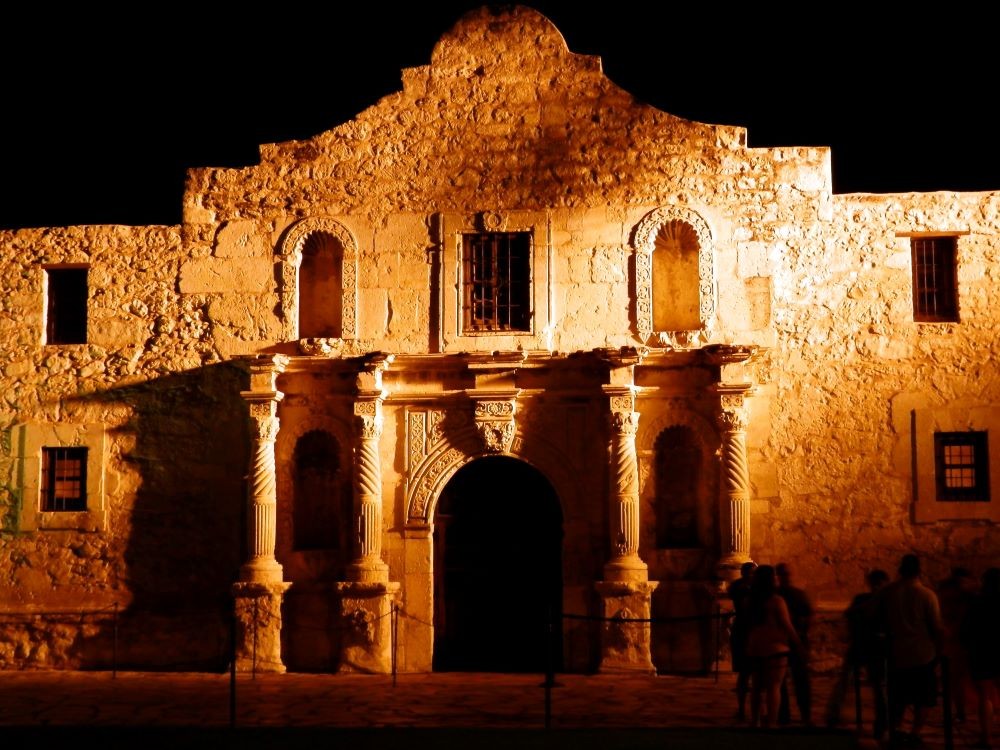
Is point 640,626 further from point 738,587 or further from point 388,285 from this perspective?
point 388,285

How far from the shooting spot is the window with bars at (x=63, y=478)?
19.6 metres

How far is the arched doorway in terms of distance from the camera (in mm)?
18781

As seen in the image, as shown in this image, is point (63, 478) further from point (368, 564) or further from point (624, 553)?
point (624, 553)

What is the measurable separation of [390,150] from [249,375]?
12.7ft

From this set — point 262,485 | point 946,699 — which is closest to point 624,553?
point 262,485

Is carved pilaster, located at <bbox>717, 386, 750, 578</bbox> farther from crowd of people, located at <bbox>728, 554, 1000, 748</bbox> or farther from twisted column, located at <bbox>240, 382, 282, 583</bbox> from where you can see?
twisted column, located at <bbox>240, 382, 282, 583</bbox>

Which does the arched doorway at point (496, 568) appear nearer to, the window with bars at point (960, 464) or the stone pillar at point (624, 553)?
the stone pillar at point (624, 553)

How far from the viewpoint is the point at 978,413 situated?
722 inches

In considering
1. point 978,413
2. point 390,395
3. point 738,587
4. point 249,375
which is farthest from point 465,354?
point 978,413

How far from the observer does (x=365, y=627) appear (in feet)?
58.9

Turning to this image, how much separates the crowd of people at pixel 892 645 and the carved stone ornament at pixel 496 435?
5375 millimetres

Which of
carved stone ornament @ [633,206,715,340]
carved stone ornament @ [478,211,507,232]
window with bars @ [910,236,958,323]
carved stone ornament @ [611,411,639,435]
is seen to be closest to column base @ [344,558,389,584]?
carved stone ornament @ [611,411,639,435]

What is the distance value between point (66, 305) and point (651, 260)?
8.90m

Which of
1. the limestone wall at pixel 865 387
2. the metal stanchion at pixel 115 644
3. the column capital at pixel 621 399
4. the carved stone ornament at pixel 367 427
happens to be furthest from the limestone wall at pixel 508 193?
the metal stanchion at pixel 115 644
